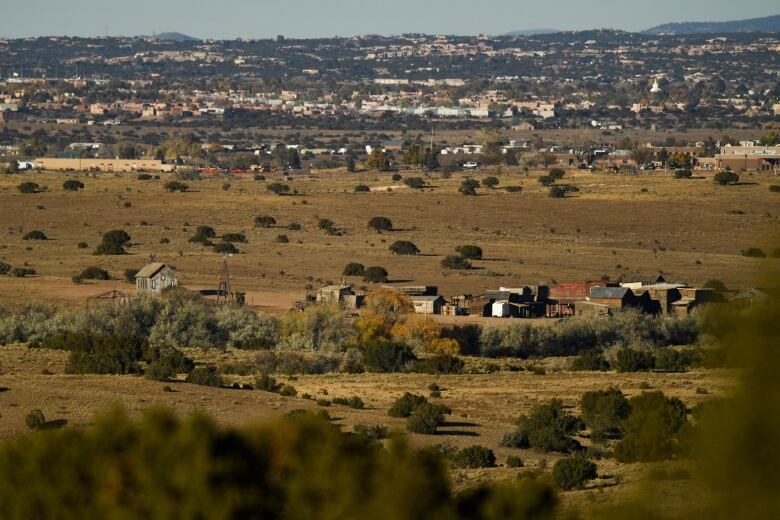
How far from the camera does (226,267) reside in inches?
2174

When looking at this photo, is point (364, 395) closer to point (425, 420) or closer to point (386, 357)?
point (425, 420)

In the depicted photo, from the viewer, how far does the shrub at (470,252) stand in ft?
201

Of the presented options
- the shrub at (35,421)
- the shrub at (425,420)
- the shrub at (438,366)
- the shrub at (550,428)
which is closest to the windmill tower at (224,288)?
the shrub at (438,366)

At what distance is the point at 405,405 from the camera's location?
29.2 meters

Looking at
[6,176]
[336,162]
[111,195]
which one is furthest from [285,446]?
[336,162]

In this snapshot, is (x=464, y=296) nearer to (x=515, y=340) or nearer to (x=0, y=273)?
(x=515, y=340)

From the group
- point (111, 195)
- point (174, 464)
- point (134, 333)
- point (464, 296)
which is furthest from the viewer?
point (111, 195)

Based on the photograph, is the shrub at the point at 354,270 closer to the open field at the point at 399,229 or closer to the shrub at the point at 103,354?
the open field at the point at 399,229

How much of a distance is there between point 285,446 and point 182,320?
28.3m

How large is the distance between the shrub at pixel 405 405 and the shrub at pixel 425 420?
712mm

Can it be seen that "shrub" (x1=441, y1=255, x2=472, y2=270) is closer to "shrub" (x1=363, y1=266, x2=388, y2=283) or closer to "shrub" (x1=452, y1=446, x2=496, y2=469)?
"shrub" (x1=363, y1=266, x2=388, y2=283)

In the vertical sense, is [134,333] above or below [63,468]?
below

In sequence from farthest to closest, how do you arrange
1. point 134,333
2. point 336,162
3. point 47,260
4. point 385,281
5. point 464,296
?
point 336,162 < point 47,260 < point 385,281 < point 464,296 < point 134,333

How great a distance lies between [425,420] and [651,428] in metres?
17.4
